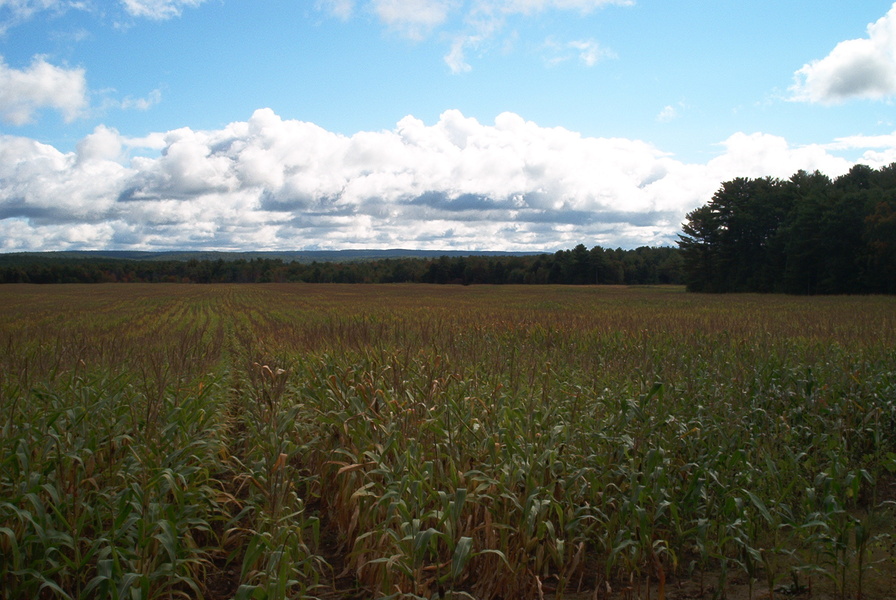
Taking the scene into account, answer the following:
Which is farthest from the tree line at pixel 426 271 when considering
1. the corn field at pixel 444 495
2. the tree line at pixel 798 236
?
the corn field at pixel 444 495

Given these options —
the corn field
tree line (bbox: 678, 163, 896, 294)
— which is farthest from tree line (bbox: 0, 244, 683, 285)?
the corn field

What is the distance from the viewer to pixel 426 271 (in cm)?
11606

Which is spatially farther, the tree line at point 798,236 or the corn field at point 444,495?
the tree line at point 798,236

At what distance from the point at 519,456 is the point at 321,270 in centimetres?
13034

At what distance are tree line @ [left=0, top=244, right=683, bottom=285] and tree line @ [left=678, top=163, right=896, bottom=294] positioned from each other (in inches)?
1055

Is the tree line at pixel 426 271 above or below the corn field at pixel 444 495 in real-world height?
above

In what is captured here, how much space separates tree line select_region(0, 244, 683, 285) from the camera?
100375 millimetres

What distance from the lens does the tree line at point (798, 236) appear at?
144 feet

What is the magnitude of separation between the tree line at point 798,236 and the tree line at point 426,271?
2679 cm

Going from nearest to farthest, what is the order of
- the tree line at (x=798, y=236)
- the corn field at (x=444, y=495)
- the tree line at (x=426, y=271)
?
the corn field at (x=444, y=495)
the tree line at (x=798, y=236)
the tree line at (x=426, y=271)

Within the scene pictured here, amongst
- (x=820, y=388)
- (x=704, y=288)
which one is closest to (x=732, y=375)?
(x=820, y=388)

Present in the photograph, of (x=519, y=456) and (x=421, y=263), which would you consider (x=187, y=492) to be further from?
(x=421, y=263)

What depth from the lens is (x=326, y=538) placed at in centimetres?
531

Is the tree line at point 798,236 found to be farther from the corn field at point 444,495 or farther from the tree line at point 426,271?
the corn field at point 444,495
